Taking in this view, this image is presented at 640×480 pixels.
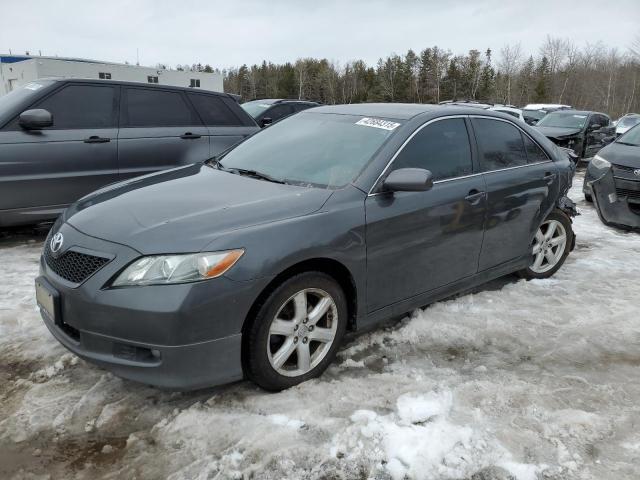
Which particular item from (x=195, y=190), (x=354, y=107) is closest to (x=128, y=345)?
(x=195, y=190)

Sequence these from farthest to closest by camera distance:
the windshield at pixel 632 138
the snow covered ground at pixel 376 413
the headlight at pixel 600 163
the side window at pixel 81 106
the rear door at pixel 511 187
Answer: the windshield at pixel 632 138
the headlight at pixel 600 163
the side window at pixel 81 106
the rear door at pixel 511 187
the snow covered ground at pixel 376 413

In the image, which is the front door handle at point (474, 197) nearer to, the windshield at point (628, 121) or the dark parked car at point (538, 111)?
the dark parked car at point (538, 111)

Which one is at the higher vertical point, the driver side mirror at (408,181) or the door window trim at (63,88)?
the door window trim at (63,88)

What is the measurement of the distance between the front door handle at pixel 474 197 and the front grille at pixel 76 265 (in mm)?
2468

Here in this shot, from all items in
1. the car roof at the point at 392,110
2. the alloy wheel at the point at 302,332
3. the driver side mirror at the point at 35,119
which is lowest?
the alloy wheel at the point at 302,332

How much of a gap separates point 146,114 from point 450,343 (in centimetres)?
443

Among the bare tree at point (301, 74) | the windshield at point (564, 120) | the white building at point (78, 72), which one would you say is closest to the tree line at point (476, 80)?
the bare tree at point (301, 74)

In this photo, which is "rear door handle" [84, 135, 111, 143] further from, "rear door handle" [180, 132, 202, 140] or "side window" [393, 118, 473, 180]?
"side window" [393, 118, 473, 180]

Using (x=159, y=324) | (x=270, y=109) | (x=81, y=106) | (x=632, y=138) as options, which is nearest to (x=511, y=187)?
(x=159, y=324)

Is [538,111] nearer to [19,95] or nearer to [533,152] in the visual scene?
[533,152]

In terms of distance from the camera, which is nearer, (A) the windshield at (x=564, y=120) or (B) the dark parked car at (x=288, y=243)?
(B) the dark parked car at (x=288, y=243)

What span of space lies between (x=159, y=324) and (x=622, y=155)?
697cm

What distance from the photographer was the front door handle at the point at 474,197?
3.75 metres

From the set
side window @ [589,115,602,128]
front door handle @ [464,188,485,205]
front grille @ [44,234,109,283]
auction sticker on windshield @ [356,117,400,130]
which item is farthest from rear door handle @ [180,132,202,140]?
side window @ [589,115,602,128]
